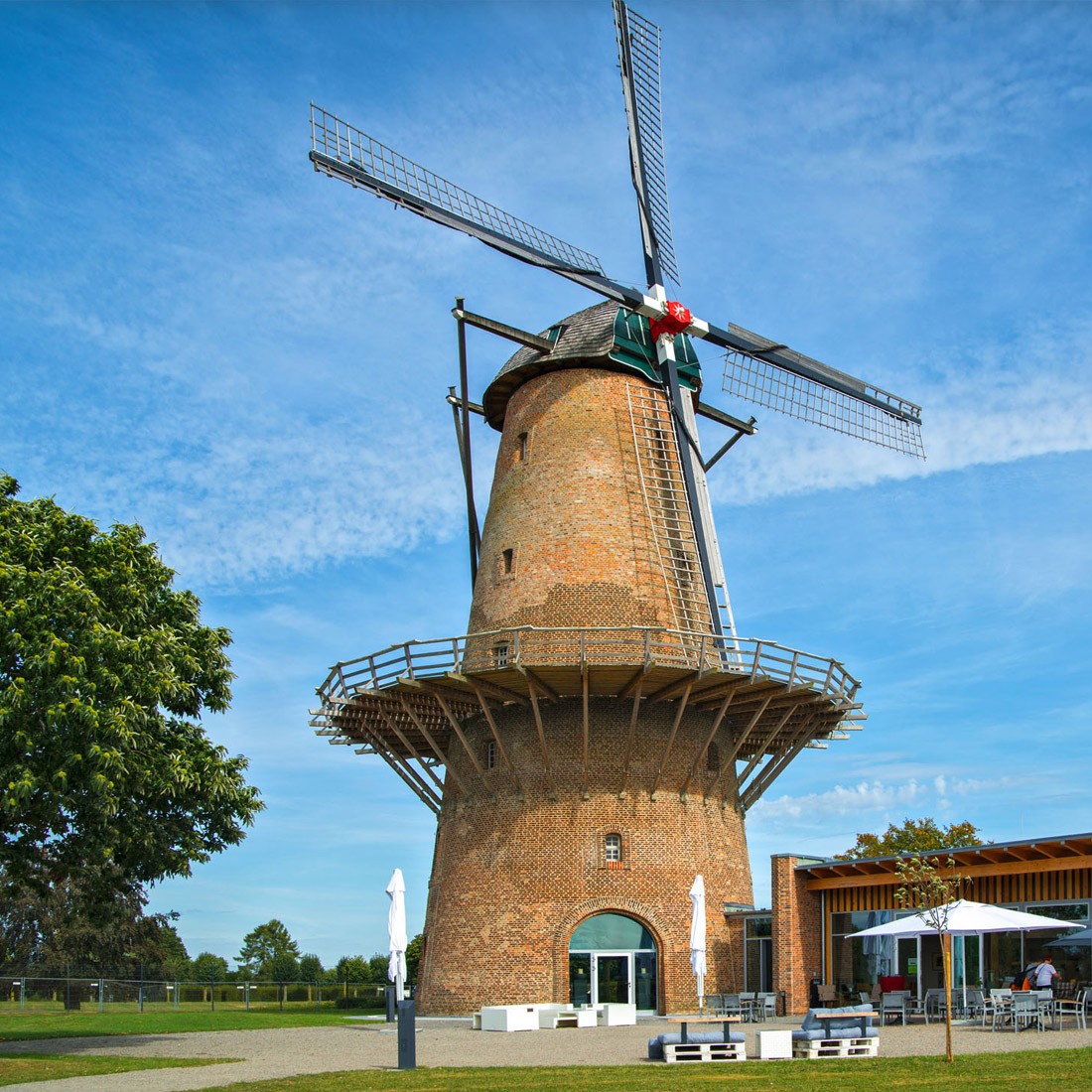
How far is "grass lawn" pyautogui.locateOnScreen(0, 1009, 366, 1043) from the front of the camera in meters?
24.9

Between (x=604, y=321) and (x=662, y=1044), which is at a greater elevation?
(x=604, y=321)

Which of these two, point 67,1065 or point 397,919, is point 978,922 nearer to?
point 397,919

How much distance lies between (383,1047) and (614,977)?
6.90 m

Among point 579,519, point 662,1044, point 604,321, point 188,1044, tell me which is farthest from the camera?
point 604,321

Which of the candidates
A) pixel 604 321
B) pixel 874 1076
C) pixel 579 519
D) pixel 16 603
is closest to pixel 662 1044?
pixel 874 1076

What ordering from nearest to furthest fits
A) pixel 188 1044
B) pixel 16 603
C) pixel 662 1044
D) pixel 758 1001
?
pixel 662 1044 < pixel 16 603 < pixel 188 1044 < pixel 758 1001

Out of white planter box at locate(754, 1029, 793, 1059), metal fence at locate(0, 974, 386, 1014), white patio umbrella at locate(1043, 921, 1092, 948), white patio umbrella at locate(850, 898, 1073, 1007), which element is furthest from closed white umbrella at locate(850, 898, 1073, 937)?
metal fence at locate(0, 974, 386, 1014)

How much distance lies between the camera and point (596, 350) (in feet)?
95.5

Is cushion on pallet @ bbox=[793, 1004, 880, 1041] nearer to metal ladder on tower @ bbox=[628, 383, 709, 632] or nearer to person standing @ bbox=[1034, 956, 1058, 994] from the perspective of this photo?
person standing @ bbox=[1034, 956, 1058, 994]

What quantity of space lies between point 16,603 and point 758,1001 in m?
15.9

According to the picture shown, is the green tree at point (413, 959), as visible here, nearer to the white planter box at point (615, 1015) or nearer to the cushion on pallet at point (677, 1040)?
the white planter box at point (615, 1015)

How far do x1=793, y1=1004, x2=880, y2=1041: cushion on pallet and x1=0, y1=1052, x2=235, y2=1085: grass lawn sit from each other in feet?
27.1

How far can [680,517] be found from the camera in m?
28.7

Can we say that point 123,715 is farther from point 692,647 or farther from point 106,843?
point 692,647
